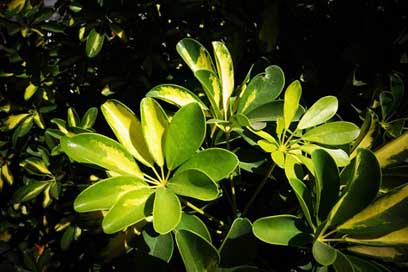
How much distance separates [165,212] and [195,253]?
0.08 metres

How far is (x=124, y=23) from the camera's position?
1165 millimetres

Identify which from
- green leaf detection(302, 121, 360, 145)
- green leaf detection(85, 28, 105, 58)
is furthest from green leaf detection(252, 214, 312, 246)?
green leaf detection(85, 28, 105, 58)

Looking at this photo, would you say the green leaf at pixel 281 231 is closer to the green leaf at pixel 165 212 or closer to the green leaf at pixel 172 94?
the green leaf at pixel 165 212

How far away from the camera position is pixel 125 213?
0.48 meters

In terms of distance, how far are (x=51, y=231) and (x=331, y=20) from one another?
1.41m

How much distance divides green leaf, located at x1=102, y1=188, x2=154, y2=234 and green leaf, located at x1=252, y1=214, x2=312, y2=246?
0.18 m

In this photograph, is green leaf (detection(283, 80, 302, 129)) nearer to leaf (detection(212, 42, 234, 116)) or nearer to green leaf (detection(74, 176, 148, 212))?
leaf (detection(212, 42, 234, 116))

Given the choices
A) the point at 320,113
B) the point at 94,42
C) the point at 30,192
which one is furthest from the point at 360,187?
the point at 30,192

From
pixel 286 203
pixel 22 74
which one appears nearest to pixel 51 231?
pixel 22 74

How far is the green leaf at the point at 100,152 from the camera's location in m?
0.51

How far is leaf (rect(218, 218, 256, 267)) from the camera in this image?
0.52m

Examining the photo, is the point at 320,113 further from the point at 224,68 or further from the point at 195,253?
the point at 195,253

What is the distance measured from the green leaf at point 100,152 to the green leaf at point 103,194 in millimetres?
25

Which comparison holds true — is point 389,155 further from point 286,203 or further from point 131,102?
point 131,102
